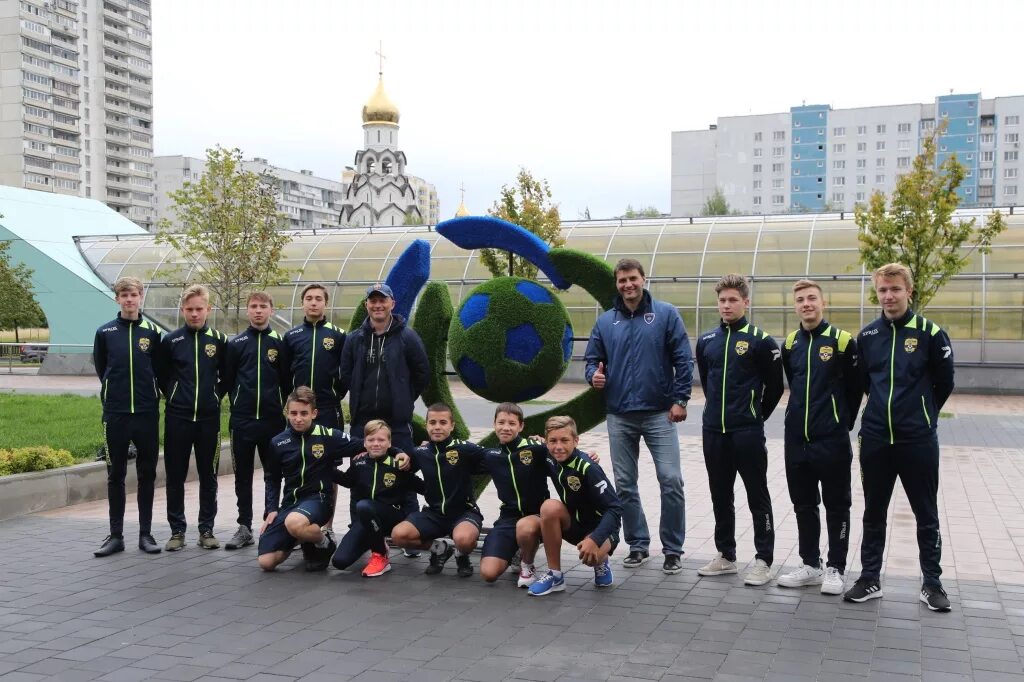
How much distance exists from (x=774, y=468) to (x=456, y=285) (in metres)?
15.6

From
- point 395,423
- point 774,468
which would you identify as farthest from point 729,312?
point 774,468

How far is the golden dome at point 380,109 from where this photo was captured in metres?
73.4

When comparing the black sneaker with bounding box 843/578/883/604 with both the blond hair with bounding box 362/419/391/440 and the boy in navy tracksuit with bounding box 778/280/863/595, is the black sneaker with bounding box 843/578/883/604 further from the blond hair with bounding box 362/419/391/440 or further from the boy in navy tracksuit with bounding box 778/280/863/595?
the blond hair with bounding box 362/419/391/440

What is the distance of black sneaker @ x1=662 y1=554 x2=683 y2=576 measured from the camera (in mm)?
6234

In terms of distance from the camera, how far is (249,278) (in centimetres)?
1800

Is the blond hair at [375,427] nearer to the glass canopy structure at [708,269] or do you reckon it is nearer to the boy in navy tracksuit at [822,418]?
the boy in navy tracksuit at [822,418]

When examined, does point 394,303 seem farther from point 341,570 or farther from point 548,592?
point 548,592

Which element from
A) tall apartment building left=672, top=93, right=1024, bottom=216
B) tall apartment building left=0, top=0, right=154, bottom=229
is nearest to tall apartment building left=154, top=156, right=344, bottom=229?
tall apartment building left=0, top=0, right=154, bottom=229

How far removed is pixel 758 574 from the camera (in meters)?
5.93

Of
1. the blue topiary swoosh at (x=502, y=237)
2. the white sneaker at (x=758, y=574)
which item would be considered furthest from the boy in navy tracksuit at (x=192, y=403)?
the white sneaker at (x=758, y=574)

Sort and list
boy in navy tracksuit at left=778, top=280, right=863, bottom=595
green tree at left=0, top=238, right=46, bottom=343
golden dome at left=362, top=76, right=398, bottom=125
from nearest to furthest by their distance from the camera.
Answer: boy in navy tracksuit at left=778, top=280, right=863, bottom=595 < green tree at left=0, top=238, right=46, bottom=343 < golden dome at left=362, top=76, right=398, bottom=125

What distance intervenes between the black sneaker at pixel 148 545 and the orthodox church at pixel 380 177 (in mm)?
64723

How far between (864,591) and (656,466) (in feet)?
4.86

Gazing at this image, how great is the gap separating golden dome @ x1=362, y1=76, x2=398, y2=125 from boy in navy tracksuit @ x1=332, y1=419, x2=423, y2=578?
69.8 meters
